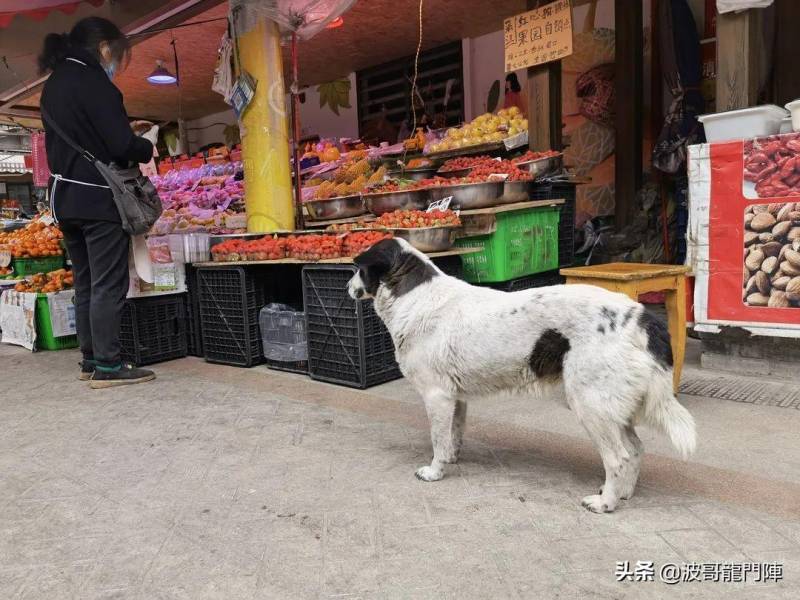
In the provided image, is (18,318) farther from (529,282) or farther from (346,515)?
(346,515)

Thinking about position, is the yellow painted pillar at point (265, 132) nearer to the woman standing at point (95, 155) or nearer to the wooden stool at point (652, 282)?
the woman standing at point (95, 155)

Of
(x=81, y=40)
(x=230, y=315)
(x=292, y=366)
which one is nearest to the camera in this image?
(x=81, y=40)

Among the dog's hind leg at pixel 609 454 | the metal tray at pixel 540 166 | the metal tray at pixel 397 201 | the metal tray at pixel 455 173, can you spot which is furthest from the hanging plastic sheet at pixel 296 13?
the dog's hind leg at pixel 609 454

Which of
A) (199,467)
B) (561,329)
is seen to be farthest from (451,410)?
(199,467)

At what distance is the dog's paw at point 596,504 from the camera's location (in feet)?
8.24

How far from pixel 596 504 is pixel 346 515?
104 centimetres

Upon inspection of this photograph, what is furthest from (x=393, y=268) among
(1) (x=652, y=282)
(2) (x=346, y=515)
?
(1) (x=652, y=282)

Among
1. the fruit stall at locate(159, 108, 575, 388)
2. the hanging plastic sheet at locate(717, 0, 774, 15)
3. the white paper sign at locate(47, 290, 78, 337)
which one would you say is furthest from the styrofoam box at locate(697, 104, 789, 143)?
the white paper sign at locate(47, 290, 78, 337)

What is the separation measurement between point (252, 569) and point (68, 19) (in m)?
10.4

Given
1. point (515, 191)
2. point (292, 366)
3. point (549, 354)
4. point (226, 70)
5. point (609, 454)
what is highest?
point (226, 70)

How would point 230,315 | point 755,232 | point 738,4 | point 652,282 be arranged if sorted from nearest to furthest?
point 652,282 → point 755,232 → point 738,4 → point 230,315

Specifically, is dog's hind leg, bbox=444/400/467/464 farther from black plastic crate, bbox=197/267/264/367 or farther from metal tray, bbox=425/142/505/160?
metal tray, bbox=425/142/505/160

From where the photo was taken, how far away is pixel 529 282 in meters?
5.77

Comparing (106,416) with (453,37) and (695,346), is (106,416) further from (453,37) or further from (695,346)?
(453,37)
